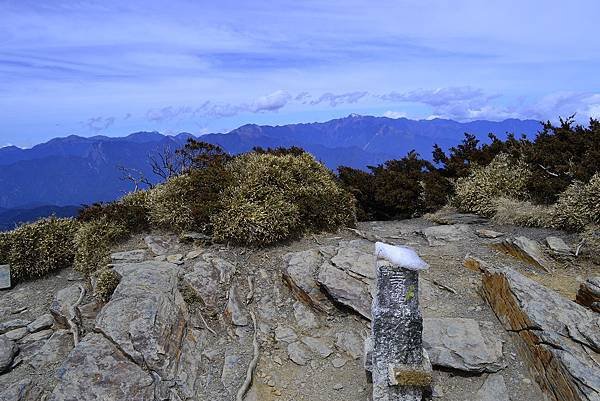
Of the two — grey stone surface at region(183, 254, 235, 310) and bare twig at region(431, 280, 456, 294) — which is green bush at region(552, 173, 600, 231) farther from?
grey stone surface at region(183, 254, 235, 310)

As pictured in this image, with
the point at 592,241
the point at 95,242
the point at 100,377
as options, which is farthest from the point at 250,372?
the point at 592,241

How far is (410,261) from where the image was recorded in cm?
538

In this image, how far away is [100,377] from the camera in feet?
23.3

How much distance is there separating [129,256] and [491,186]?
12.1m

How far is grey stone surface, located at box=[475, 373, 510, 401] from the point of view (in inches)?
254

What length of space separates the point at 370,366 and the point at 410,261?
2.08 m

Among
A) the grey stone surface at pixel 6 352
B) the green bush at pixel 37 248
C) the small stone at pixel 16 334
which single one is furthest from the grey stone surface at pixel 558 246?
the green bush at pixel 37 248

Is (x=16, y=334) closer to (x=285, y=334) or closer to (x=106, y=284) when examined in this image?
(x=106, y=284)

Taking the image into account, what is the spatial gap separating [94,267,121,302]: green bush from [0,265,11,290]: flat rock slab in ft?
12.6

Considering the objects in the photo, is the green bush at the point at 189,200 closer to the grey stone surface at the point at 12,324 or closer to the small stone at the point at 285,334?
the grey stone surface at the point at 12,324

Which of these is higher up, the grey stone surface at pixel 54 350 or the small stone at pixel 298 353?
the grey stone surface at pixel 54 350

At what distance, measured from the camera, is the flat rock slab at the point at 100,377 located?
22.5 ft

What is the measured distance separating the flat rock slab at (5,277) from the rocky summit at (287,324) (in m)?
0.26

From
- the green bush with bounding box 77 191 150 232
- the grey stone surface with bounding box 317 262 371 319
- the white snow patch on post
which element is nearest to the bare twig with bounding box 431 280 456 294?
the grey stone surface with bounding box 317 262 371 319
